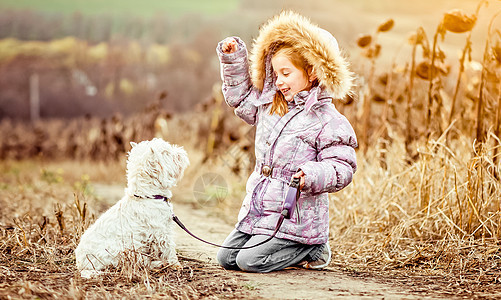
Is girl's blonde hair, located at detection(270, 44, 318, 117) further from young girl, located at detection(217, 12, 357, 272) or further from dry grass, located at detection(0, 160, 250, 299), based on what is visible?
dry grass, located at detection(0, 160, 250, 299)

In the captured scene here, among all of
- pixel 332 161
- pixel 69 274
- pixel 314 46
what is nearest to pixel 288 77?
pixel 314 46

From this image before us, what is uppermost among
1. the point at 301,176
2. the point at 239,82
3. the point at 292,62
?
the point at 292,62

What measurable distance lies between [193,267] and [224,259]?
0.21 meters

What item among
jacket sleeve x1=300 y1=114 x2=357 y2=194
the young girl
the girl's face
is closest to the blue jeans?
the young girl

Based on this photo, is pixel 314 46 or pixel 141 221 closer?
pixel 141 221

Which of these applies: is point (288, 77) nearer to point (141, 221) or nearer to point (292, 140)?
point (292, 140)

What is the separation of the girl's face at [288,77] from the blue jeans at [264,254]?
94cm

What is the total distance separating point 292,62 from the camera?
12.0ft

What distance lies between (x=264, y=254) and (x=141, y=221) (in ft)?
2.63

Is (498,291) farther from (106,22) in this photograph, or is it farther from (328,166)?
(106,22)

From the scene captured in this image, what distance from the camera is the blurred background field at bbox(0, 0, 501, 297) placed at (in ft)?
13.3

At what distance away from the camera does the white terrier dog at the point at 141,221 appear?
3.21 m

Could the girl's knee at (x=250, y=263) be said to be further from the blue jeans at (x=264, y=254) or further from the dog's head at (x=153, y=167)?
the dog's head at (x=153, y=167)

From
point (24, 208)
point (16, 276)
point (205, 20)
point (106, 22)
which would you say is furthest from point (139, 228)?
point (205, 20)
